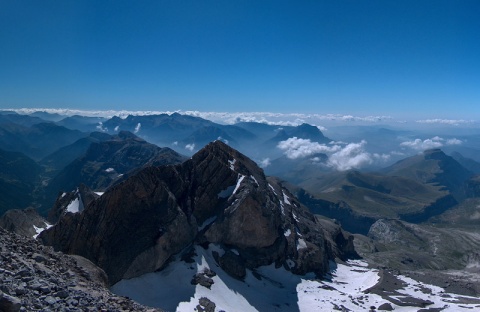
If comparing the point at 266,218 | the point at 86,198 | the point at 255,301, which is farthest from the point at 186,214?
the point at 86,198

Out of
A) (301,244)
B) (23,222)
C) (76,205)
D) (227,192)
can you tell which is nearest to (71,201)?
(76,205)

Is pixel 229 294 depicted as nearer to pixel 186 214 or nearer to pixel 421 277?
pixel 186 214

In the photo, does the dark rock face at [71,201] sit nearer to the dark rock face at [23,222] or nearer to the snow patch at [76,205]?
the snow patch at [76,205]

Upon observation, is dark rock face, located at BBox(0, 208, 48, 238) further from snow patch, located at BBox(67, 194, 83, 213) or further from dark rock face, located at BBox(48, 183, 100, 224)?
snow patch, located at BBox(67, 194, 83, 213)

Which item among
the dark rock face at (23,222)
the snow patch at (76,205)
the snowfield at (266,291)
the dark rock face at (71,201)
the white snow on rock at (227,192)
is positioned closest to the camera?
the snowfield at (266,291)

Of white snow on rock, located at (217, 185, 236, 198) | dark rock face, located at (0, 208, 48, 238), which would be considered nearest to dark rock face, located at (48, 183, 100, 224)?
dark rock face, located at (0, 208, 48, 238)

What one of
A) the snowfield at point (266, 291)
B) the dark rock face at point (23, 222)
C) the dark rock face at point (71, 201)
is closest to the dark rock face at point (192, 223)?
the snowfield at point (266, 291)
